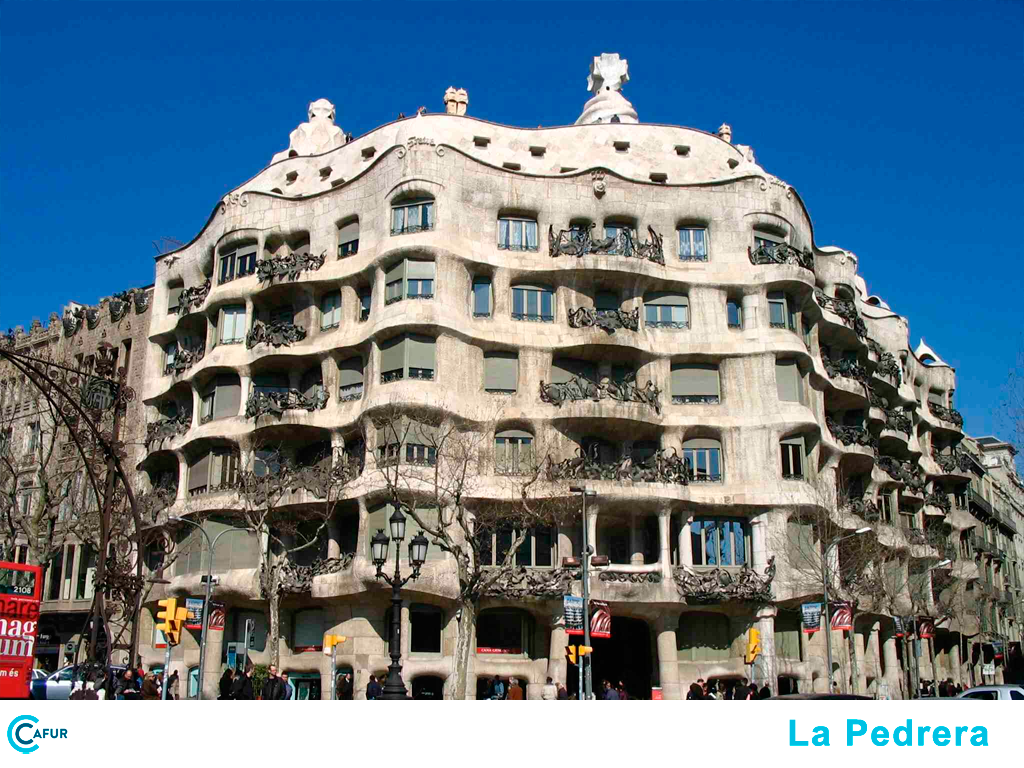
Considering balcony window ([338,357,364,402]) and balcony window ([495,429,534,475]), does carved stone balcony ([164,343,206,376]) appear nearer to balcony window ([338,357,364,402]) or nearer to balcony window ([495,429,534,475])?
balcony window ([338,357,364,402])

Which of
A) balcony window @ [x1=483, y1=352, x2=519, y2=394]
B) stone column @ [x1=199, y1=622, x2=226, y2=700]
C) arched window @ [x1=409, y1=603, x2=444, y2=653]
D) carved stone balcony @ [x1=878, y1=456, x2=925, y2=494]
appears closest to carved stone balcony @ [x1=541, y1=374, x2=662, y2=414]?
balcony window @ [x1=483, y1=352, x2=519, y2=394]

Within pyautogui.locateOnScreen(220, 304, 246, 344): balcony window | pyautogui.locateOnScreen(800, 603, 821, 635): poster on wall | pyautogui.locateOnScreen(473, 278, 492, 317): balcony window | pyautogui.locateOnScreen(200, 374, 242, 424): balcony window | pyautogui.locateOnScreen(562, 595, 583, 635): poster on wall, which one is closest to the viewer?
pyautogui.locateOnScreen(562, 595, 583, 635): poster on wall

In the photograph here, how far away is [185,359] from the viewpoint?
5056 centimetres

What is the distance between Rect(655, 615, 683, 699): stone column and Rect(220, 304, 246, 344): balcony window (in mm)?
20673

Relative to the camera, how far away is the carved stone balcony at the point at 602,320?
45.4m

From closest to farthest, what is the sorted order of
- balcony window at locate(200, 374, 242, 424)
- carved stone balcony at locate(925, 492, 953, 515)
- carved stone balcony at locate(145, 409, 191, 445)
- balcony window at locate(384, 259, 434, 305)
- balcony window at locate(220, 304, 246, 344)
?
balcony window at locate(384, 259, 434, 305) < balcony window at locate(200, 374, 242, 424) < balcony window at locate(220, 304, 246, 344) < carved stone balcony at locate(145, 409, 191, 445) < carved stone balcony at locate(925, 492, 953, 515)

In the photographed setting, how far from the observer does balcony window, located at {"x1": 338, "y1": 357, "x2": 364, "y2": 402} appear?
45.0 meters

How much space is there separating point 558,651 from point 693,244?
17.4 m

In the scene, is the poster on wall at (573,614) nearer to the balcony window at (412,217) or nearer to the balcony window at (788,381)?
the balcony window at (788,381)

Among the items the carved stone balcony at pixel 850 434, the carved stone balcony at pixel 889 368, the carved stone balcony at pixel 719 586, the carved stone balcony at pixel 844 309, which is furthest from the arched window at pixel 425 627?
the carved stone balcony at pixel 889 368

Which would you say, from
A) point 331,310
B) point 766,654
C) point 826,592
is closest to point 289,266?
point 331,310

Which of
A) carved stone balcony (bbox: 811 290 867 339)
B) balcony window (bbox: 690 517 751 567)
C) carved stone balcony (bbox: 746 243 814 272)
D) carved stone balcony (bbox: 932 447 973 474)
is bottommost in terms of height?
balcony window (bbox: 690 517 751 567)

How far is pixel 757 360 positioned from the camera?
46.0 m

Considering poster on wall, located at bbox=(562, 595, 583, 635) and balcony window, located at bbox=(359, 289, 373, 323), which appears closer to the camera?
poster on wall, located at bbox=(562, 595, 583, 635)
